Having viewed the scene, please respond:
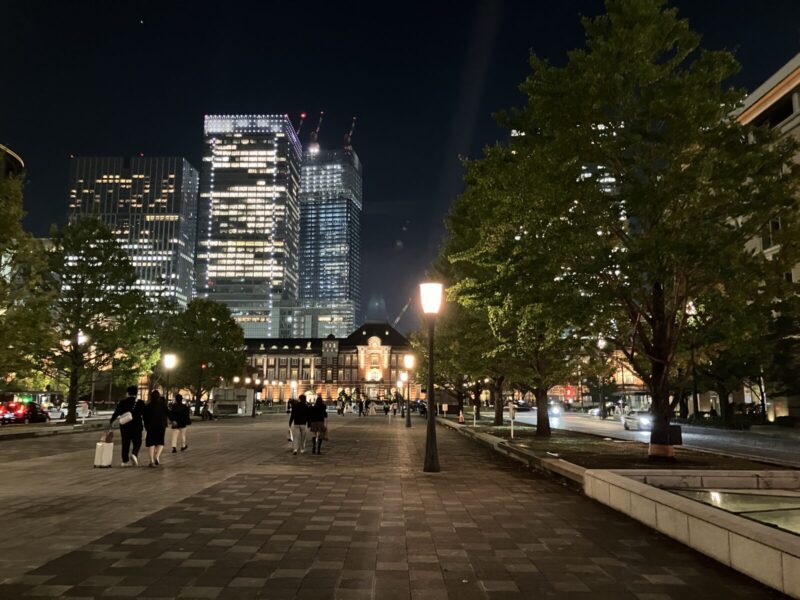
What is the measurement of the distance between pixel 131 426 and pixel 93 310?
22.6m

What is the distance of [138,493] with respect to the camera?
11484mm

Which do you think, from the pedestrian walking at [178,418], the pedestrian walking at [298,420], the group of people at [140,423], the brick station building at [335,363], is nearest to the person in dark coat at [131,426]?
the group of people at [140,423]

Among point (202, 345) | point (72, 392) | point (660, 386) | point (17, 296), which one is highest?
point (202, 345)

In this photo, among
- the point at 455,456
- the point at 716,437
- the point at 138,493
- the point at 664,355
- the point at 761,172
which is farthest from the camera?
the point at 716,437

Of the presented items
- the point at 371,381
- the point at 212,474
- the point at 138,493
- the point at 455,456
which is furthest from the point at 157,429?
the point at 371,381

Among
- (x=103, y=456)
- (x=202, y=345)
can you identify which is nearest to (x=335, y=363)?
(x=202, y=345)

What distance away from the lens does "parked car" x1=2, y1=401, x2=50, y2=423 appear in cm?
3781

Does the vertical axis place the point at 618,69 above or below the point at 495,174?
above

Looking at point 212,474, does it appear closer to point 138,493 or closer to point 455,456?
point 138,493

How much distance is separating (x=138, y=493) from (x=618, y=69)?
46.4 ft

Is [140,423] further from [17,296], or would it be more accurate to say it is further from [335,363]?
[335,363]

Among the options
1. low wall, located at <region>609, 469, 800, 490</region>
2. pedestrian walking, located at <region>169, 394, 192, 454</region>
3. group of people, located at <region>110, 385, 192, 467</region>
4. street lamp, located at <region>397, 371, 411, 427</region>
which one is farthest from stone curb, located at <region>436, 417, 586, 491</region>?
street lamp, located at <region>397, 371, 411, 427</region>

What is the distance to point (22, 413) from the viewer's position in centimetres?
3850

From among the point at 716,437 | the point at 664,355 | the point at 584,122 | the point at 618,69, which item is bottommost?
the point at 716,437
